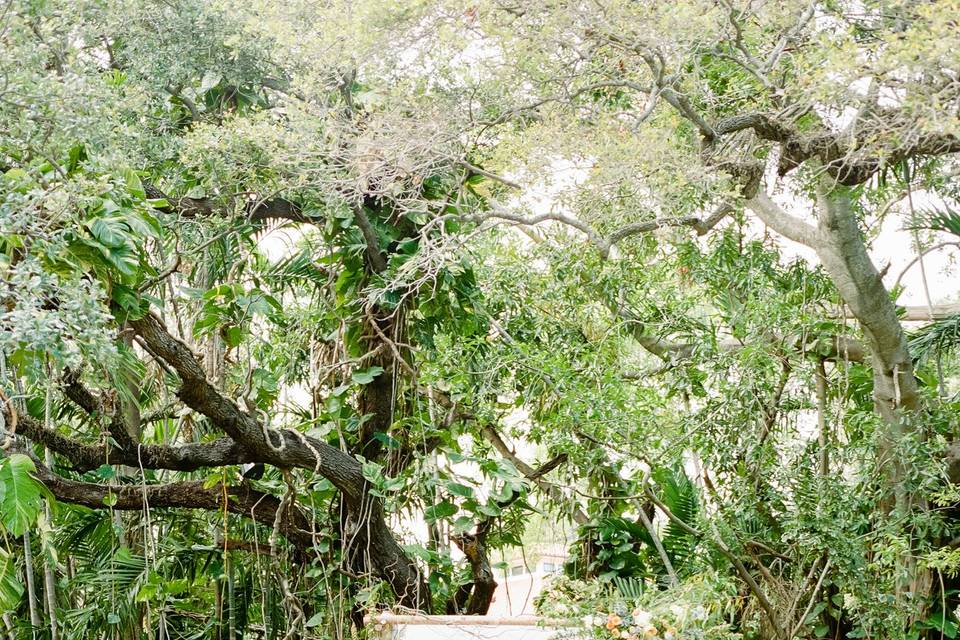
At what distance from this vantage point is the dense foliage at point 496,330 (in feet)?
13.4

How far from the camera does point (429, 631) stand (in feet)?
13.6

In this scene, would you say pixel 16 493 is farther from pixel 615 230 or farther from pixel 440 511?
pixel 615 230

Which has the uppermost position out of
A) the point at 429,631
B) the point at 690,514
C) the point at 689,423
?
the point at 689,423

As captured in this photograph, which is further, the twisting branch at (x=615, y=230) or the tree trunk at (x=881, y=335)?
the tree trunk at (x=881, y=335)

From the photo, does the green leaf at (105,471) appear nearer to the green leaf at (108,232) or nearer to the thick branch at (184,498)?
the thick branch at (184,498)

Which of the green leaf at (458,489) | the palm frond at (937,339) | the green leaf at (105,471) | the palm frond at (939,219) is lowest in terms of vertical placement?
the green leaf at (458,489)

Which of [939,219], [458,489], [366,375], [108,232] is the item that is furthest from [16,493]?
[939,219]

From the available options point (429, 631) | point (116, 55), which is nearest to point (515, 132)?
point (116, 55)

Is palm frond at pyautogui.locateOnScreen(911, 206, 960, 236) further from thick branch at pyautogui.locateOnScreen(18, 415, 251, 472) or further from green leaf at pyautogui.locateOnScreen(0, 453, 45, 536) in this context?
green leaf at pyautogui.locateOnScreen(0, 453, 45, 536)

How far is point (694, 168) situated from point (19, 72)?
2.53 m

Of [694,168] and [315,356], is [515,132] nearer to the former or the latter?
[694,168]

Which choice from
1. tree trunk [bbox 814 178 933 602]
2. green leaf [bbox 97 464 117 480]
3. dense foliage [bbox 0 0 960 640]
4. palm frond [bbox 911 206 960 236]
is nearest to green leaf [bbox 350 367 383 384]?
dense foliage [bbox 0 0 960 640]

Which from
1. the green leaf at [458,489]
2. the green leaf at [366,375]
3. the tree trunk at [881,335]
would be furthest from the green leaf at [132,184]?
the tree trunk at [881,335]

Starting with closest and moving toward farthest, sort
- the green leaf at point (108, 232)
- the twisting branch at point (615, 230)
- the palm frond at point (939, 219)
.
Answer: the green leaf at point (108, 232) < the twisting branch at point (615, 230) < the palm frond at point (939, 219)
